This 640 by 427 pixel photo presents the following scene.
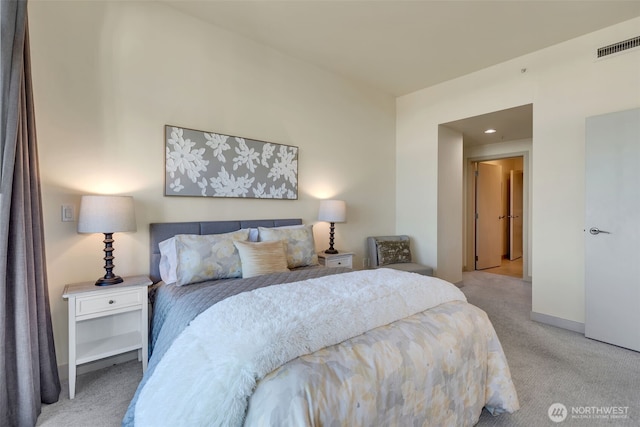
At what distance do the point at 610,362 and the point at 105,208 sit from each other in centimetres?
402

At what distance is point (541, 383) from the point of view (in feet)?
6.82

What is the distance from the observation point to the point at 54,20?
213 centimetres

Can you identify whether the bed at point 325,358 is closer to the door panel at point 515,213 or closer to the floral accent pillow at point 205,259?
the floral accent pillow at point 205,259

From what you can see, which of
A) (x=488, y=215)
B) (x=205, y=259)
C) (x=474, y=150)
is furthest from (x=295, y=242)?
(x=488, y=215)

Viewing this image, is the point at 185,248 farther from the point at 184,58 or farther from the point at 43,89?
the point at 184,58

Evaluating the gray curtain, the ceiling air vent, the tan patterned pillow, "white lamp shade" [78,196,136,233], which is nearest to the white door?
the ceiling air vent

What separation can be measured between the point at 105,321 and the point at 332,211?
2354 millimetres

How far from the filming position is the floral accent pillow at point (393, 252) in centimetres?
407

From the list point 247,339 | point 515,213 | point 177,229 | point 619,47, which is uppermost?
point 619,47

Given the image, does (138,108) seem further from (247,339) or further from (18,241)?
(247,339)

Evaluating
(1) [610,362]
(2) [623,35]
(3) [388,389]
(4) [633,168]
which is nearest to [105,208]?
(3) [388,389]

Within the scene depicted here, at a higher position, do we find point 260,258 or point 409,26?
point 409,26

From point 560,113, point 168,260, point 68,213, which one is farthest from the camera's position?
point 560,113

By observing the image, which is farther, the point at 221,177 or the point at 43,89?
the point at 221,177
